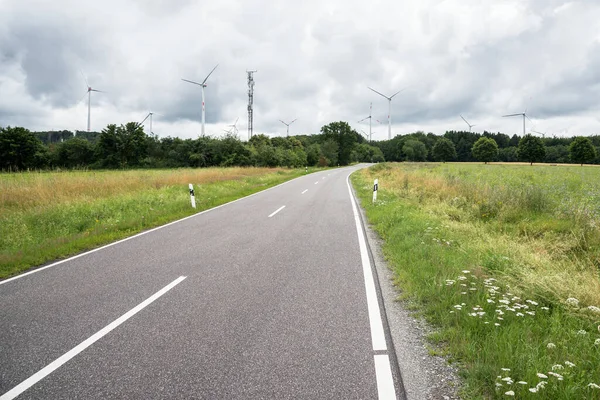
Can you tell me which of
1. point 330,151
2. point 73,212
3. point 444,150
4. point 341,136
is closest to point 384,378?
point 73,212

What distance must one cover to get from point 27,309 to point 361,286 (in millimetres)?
4514

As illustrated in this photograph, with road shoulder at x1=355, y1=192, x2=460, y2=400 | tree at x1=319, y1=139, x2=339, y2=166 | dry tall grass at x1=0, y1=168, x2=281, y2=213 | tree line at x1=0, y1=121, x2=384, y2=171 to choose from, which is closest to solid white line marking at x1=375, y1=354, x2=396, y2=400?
road shoulder at x1=355, y1=192, x2=460, y2=400

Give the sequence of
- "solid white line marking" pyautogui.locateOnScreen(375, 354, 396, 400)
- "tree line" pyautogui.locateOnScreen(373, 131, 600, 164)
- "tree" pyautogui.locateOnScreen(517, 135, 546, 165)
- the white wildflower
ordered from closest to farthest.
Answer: "solid white line marking" pyautogui.locateOnScreen(375, 354, 396, 400), the white wildflower, "tree line" pyautogui.locateOnScreen(373, 131, 600, 164), "tree" pyautogui.locateOnScreen(517, 135, 546, 165)

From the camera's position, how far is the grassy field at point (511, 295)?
8.82 feet

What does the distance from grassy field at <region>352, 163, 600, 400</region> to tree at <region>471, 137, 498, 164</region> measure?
3672 inches

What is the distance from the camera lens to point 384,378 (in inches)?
110

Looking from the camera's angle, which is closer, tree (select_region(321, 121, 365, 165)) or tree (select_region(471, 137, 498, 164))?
tree (select_region(471, 137, 498, 164))

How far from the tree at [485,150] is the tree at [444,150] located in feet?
60.6

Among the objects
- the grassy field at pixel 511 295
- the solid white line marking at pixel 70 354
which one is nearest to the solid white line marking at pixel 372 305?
the grassy field at pixel 511 295

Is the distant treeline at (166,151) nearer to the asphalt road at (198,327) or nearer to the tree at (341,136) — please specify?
the tree at (341,136)

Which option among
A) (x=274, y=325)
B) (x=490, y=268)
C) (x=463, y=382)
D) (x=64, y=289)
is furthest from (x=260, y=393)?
(x=490, y=268)

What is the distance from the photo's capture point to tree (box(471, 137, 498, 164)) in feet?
295

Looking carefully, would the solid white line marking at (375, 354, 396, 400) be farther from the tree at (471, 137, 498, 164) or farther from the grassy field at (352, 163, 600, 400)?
the tree at (471, 137, 498, 164)

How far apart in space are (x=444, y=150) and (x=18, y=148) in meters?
112
